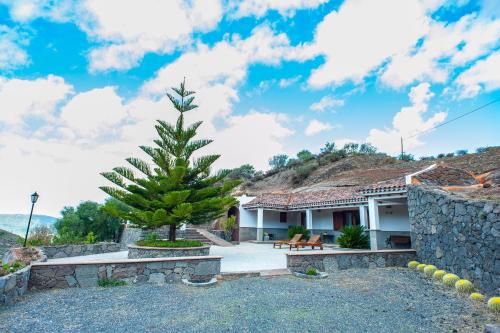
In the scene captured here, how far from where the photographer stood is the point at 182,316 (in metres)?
3.81

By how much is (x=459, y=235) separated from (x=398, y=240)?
6.14 meters

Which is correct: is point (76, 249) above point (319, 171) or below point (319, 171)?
below

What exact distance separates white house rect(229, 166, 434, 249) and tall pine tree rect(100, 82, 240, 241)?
5.74 meters

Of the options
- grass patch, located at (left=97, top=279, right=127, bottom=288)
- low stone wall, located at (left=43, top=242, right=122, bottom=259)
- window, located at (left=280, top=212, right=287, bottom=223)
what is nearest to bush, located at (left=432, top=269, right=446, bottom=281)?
grass patch, located at (left=97, top=279, right=127, bottom=288)

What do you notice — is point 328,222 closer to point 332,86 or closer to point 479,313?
point 332,86

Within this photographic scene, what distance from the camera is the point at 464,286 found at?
5066 mm

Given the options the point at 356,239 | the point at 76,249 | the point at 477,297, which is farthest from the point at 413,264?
the point at 76,249

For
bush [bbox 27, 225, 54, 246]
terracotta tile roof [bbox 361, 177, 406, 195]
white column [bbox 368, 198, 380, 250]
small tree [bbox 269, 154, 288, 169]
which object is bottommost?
bush [bbox 27, 225, 54, 246]

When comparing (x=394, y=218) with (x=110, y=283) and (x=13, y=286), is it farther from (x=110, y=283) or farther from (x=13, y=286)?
(x=13, y=286)

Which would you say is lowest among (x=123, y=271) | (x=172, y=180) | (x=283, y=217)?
(x=123, y=271)

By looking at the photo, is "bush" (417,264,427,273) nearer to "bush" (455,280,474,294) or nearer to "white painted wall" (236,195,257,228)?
"bush" (455,280,474,294)

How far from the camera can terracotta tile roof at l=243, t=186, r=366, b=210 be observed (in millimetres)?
13470

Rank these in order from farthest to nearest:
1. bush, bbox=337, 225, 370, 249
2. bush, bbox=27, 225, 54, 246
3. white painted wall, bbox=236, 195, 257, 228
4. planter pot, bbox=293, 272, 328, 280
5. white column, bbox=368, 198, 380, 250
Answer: white painted wall, bbox=236, 195, 257, 228 → bush, bbox=337, 225, 370, 249 → bush, bbox=27, 225, 54, 246 → white column, bbox=368, 198, 380, 250 → planter pot, bbox=293, 272, 328, 280

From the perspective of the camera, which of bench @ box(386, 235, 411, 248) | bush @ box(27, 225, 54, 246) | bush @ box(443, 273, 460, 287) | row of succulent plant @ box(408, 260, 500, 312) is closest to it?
row of succulent plant @ box(408, 260, 500, 312)
